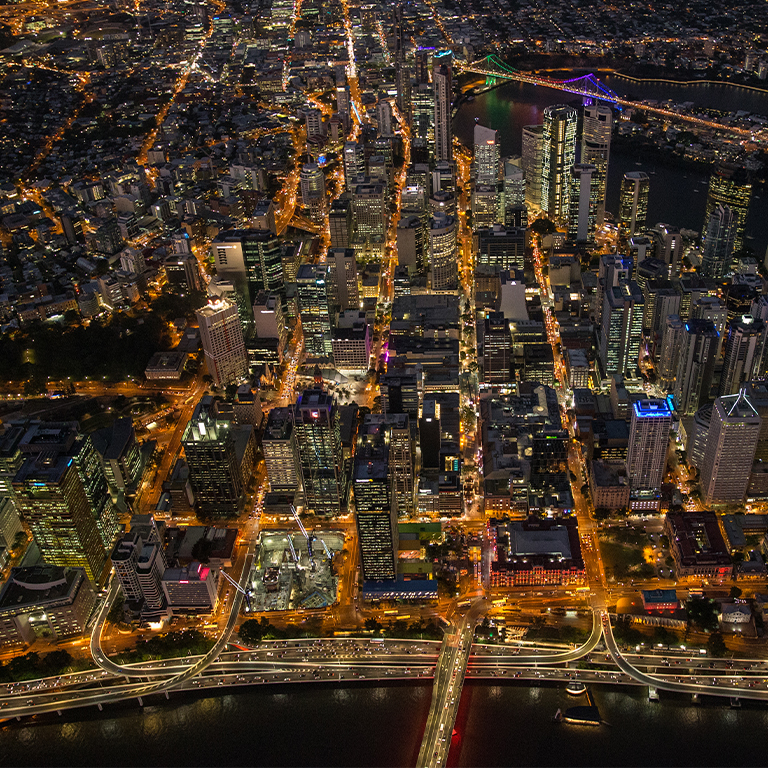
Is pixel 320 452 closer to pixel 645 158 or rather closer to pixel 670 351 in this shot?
pixel 670 351

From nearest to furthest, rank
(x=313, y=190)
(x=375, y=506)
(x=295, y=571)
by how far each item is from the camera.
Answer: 1. (x=375, y=506)
2. (x=295, y=571)
3. (x=313, y=190)

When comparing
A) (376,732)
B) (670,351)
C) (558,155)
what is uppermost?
(558,155)

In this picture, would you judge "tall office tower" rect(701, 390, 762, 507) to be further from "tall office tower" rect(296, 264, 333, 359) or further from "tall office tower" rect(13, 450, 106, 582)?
"tall office tower" rect(13, 450, 106, 582)

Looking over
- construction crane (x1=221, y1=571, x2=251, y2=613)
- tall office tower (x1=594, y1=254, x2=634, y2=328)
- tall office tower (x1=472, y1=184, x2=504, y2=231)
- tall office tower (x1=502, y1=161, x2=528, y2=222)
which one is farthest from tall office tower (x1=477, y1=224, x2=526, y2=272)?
construction crane (x1=221, y1=571, x2=251, y2=613)

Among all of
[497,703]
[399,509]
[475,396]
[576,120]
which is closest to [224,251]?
[475,396]

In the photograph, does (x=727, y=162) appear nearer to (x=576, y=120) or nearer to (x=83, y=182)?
(x=576, y=120)

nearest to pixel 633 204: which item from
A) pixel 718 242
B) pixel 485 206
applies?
pixel 718 242

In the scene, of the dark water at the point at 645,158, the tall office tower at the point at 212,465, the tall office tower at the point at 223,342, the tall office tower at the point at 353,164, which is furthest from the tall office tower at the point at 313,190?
the tall office tower at the point at 212,465

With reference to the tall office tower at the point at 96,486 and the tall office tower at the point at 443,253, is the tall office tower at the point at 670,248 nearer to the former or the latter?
the tall office tower at the point at 443,253
